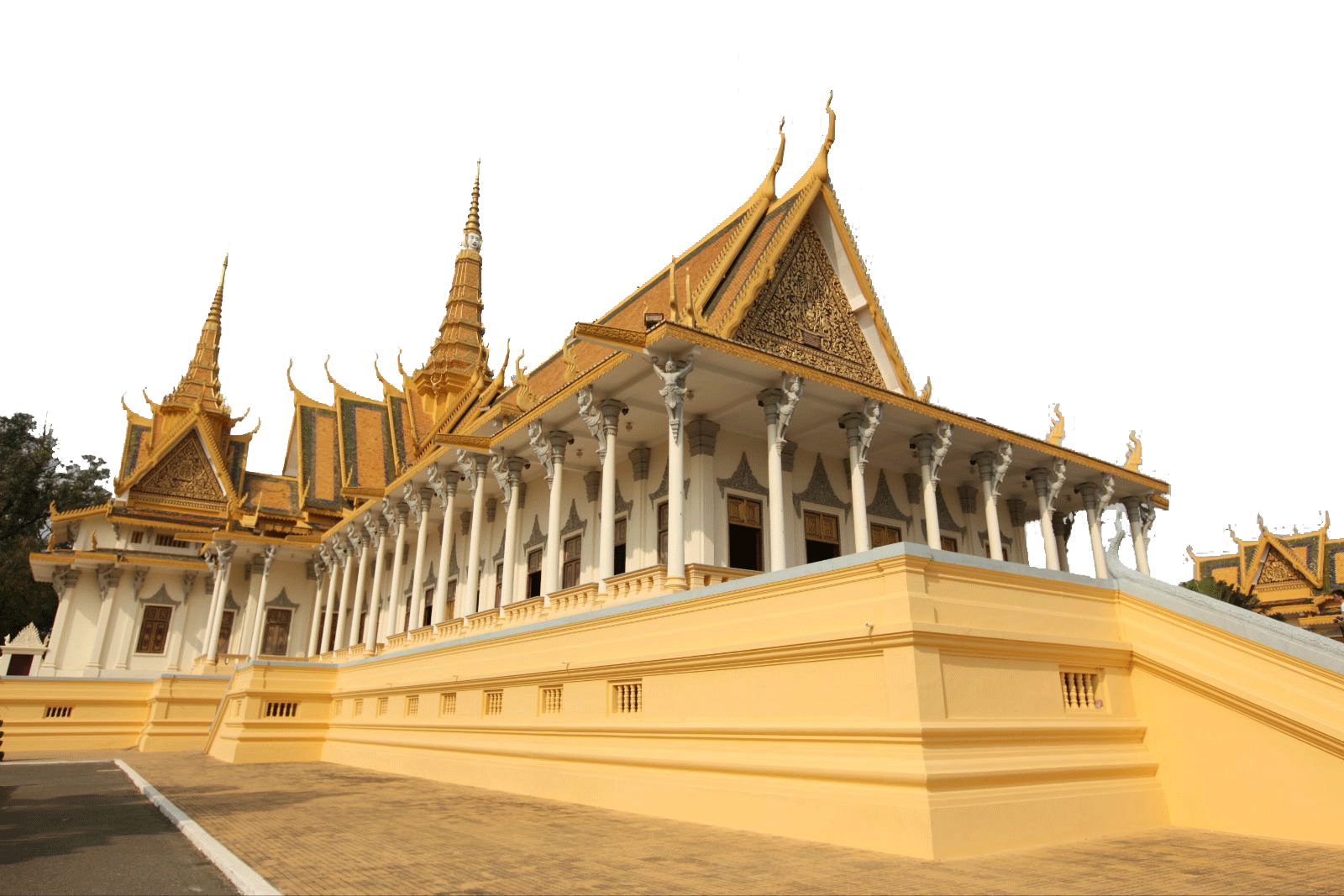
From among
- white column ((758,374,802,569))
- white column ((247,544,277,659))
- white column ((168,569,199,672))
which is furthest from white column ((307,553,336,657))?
white column ((758,374,802,569))

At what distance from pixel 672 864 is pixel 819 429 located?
33.1 ft

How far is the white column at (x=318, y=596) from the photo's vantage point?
26.7 m

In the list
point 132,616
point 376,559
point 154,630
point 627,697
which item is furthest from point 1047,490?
point 132,616

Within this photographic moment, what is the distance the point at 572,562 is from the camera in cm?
1639

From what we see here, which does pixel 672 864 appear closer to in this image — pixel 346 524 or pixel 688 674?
pixel 688 674

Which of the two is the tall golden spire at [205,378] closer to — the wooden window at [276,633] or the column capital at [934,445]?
the wooden window at [276,633]

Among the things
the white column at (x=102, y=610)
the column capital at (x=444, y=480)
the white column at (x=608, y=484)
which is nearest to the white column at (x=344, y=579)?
the column capital at (x=444, y=480)

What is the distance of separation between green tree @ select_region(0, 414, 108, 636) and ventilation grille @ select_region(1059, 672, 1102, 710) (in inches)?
1861

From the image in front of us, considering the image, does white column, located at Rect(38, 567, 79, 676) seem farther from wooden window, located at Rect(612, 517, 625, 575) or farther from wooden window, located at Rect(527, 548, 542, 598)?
wooden window, located at Rect(612, 517, 625, 575)

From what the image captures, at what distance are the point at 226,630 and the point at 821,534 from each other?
22.5 m

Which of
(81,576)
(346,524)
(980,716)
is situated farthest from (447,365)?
(980,716)

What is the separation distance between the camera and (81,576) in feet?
90.5

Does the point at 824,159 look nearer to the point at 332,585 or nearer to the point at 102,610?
the point at 332,585

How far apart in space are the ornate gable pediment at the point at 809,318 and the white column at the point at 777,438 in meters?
1.82
